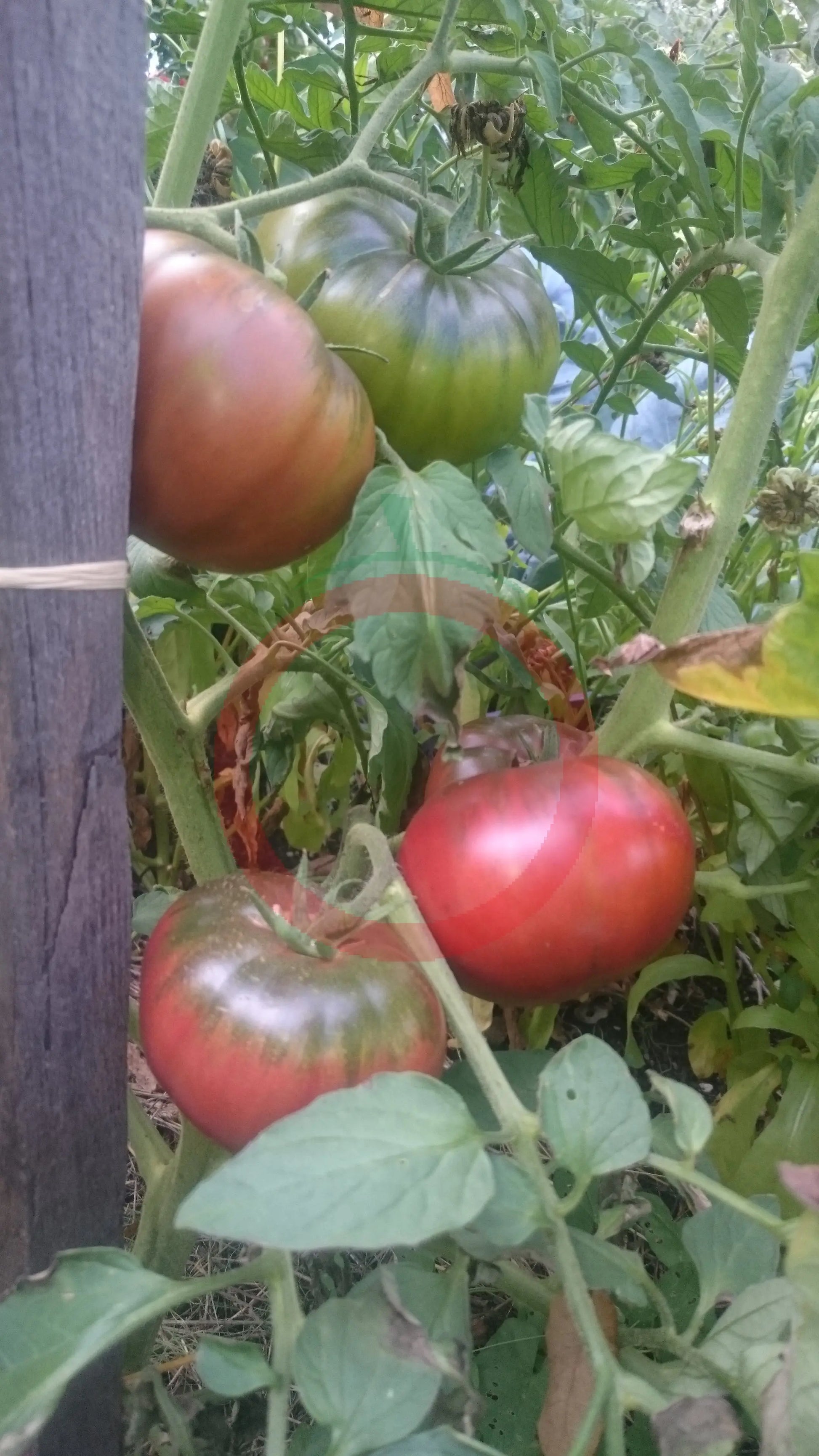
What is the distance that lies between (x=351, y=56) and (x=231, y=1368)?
2.34ft

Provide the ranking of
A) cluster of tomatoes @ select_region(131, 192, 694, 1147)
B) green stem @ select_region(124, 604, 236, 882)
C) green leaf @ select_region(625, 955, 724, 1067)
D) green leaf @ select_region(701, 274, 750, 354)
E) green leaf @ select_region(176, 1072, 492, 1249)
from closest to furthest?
green leaf @ select_region(176, 1072, 492, 1249) → cluster of tomatoes @ select_region(131, 192, 694, 1147) → green stem @ select_region(124, 604, 236, 882) → green leaf @ select_region(701, 274, 750, 354) → green leaf @ select_region(625, 955, 724, 1067)

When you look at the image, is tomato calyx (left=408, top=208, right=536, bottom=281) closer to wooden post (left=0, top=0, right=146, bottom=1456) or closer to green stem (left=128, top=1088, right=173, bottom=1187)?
wooden post (left=0, top=0, right=146, bottom=1456)

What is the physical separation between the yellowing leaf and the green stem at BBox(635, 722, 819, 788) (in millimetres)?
157

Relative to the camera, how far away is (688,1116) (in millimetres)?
383

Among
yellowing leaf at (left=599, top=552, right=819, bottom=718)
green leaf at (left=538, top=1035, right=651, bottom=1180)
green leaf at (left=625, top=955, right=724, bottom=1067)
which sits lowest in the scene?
green leaf at (left=625, top=955, right=724, bottom=1067)

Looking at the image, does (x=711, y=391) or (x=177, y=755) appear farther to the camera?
(x=711, y=391)

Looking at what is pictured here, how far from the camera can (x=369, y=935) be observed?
0.47m

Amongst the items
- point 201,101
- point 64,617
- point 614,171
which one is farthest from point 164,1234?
point 614,171

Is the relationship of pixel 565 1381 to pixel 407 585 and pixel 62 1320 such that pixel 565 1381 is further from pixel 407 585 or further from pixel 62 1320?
pixel 407 585

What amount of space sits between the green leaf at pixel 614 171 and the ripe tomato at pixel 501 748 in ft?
1.24

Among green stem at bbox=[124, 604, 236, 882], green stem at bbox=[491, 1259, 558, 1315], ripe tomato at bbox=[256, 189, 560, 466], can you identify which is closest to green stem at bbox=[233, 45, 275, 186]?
ripe tomato at bbox=[256, 189, 560, 466]

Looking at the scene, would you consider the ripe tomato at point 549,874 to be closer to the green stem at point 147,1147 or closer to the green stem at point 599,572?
the green stem at point 599,572

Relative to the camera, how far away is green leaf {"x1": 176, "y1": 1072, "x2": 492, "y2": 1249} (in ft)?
0.95

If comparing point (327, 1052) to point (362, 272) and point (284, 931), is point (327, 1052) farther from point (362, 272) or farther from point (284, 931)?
point (362, 272)
